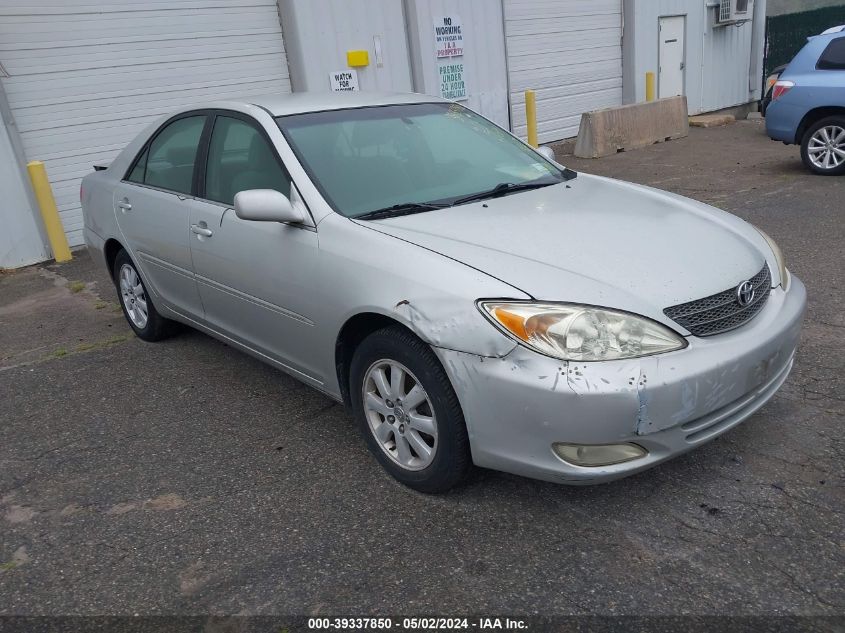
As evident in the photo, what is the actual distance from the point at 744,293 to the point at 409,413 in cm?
136

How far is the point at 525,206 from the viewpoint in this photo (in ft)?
11.2

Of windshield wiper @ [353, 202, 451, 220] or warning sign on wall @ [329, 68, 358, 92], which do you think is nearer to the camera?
windshield wiper @ [353, 202, 451, 220]

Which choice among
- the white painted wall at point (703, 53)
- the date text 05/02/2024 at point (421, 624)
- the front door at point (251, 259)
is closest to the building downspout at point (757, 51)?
the white painted wall at point (703, 53)

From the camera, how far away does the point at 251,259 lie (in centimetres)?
356

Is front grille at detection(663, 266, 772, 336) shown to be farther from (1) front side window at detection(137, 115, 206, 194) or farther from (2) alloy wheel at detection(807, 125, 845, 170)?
(2) alloy wheel at detection(807, 125, 845, 170)

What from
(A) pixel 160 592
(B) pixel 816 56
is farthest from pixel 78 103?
(B) pixel 816 56

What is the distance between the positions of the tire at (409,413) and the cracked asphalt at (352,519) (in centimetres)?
15

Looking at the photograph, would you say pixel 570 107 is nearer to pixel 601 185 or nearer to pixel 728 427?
pixel 601 185

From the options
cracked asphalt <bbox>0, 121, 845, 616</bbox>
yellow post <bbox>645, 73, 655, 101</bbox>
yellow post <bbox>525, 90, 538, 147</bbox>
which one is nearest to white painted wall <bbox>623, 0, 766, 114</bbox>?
yellow post <bbox>645, 73, 655, 101</bbox>

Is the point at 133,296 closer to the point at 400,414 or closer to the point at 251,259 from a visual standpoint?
the point at 251,259

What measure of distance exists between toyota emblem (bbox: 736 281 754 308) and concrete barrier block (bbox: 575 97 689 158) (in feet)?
32.0

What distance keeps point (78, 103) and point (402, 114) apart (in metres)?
5.91

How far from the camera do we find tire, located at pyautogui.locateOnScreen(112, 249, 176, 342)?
4.96 metres

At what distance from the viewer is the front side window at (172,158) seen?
4230mm
